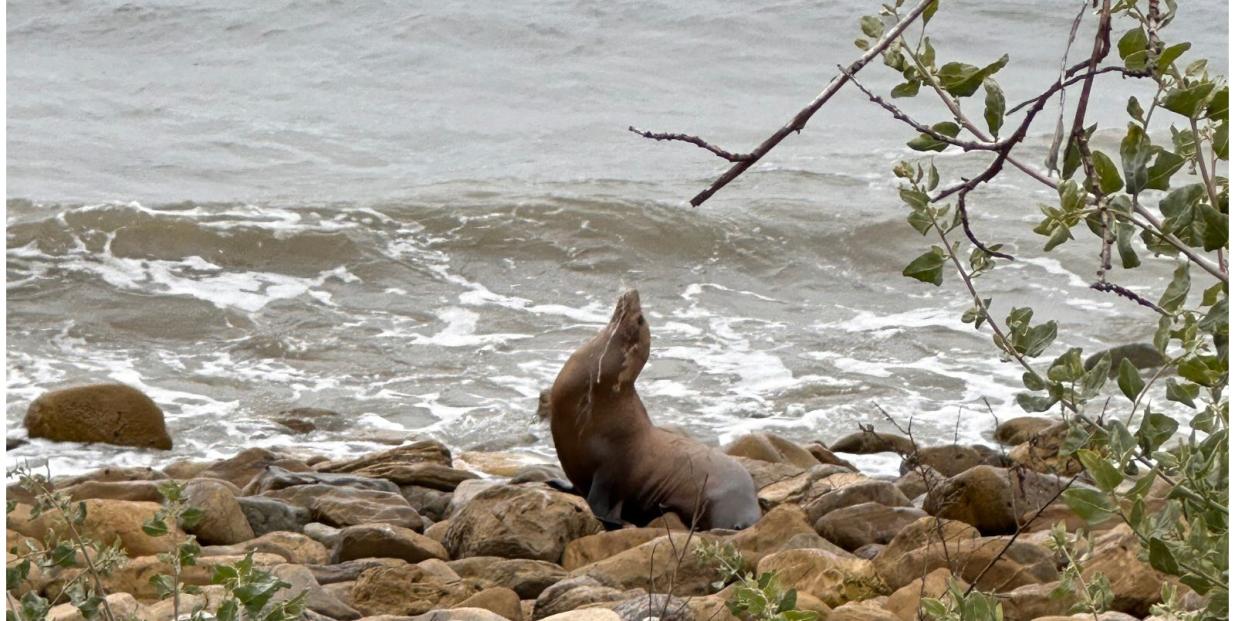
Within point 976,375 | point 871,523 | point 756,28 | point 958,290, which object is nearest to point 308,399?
point 976,375

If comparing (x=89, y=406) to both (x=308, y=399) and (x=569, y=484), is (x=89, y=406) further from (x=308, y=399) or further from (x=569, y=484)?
(x=569, y=484)

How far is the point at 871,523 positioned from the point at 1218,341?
13.0 ft

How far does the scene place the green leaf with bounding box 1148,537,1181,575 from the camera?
139 cm

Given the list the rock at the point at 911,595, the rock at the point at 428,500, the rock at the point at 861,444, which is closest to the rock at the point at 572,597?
the rock at the point at 911,595

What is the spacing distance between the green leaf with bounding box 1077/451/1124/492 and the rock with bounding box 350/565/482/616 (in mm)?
3088

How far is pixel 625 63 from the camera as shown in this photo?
22812mm

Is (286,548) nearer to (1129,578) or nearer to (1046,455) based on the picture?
(1129,578)

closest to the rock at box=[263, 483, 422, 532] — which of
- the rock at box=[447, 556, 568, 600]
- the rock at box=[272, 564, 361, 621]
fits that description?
the rock at box=[447, 556, 568, 600]

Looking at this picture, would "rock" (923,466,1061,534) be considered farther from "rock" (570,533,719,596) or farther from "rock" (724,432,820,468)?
"rock" (724,432,820,468)

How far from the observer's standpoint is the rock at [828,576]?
14.2ft

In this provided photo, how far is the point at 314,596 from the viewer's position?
410 cm

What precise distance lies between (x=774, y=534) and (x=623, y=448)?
1200mm

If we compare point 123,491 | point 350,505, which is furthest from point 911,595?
point 123,491

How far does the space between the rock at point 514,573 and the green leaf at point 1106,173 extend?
3.36 metres
